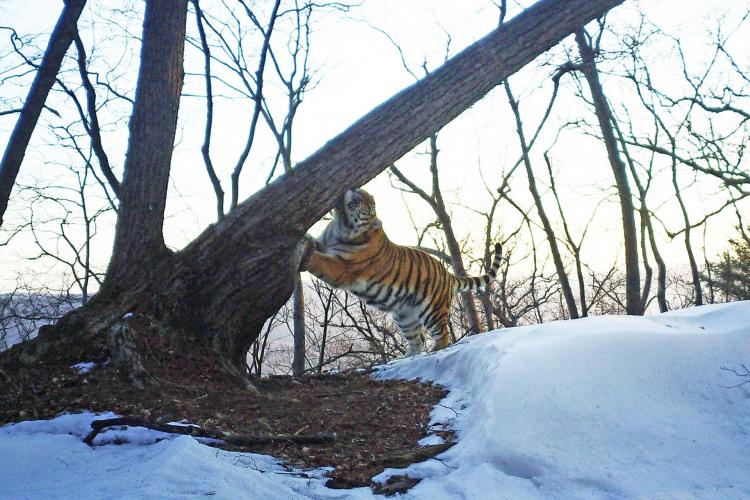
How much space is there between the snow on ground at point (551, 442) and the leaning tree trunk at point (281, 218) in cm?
130

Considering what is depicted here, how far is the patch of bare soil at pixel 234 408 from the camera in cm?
301

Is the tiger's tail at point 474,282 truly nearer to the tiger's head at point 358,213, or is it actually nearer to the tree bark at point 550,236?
the tree bark at point 550,236

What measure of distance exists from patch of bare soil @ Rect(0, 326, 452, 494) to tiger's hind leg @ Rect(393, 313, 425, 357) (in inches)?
164

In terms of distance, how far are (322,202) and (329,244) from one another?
231 cm

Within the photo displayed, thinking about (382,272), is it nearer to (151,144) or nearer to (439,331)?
(439,331)

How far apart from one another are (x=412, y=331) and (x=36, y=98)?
229 inches

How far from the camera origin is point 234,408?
3.51 meters

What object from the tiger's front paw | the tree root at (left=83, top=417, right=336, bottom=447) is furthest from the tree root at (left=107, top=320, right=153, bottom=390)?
the tiger's front paw

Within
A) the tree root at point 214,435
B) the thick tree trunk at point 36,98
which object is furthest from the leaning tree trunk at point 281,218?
the tree root at point 214,435

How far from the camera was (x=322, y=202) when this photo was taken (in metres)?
4.74

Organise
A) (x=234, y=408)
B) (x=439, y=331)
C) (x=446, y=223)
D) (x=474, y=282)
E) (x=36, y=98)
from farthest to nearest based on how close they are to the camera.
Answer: (x=446, y=223), (x=474, y=282), (x=439, y=331), (x=36, y=98), (x=234, y=408)

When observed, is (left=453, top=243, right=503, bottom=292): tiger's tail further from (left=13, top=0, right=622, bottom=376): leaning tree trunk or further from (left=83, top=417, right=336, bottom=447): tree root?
(left=83, top=417, right=336, bottom=447): tree root

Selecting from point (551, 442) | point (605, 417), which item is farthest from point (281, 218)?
point (605, 417)

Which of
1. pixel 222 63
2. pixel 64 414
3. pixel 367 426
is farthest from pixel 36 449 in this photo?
pixel 222 63
